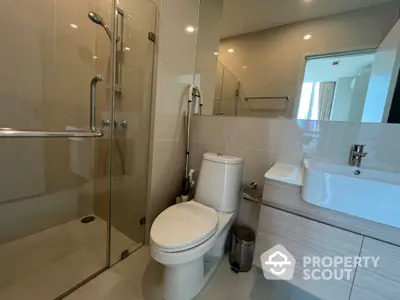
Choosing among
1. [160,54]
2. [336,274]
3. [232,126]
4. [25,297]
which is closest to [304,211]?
[336,274]

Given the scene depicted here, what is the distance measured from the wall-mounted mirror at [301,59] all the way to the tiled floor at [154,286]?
112cm

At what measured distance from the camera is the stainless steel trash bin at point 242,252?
1369 millimetres

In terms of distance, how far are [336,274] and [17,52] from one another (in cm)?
229

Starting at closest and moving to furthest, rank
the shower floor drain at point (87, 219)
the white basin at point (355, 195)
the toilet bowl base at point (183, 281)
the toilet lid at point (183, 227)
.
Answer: the white basin at point (355, 195) → the toilet lid at point (183, 227) → the toilet bowl base at point (183, 281) → the shower floor drain at point (87, 219)

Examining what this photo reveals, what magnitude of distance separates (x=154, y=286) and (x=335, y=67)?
1.77 m

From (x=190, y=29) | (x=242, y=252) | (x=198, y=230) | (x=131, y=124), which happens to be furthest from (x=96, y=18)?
(x=242, y=252)

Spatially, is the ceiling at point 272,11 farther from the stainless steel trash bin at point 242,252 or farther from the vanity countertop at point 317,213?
the stainless steel trash bin at point 242,252

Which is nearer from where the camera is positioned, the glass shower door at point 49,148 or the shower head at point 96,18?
the glass shower door at point 49,148

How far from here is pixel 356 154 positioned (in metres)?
1.10

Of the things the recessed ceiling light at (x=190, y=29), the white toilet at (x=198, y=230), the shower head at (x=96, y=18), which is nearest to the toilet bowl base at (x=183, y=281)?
the white toilet at (x=198, y=230)

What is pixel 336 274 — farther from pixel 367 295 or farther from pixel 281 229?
pixel 281 229

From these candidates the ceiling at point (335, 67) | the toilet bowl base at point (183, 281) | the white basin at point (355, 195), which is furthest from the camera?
the ceiling at point (335, 67)

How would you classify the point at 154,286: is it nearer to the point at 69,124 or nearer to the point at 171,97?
the point at 171,97

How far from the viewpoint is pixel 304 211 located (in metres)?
0.97
